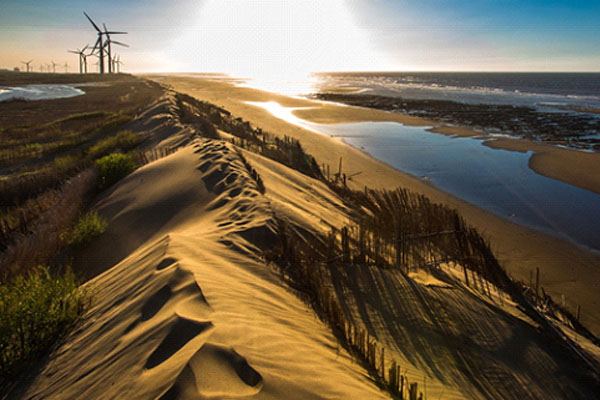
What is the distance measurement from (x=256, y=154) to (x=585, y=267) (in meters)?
8.64

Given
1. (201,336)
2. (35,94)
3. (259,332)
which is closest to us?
(201,336)

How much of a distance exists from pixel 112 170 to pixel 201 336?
25.0ft

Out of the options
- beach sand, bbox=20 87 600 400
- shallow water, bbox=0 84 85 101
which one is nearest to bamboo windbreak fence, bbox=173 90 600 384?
beach sand, bbox=20 87 600 400

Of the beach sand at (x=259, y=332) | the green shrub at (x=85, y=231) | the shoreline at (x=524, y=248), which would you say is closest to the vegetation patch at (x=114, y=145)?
the green shrub at (x=85, y=231)

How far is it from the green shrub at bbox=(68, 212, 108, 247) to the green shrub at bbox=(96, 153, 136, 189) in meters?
2.59

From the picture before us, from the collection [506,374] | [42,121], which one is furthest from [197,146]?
[42,121]

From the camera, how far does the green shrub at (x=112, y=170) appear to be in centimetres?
837

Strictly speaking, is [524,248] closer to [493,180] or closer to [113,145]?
[493,180]

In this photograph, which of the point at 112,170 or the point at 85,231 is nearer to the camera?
the point at 85,231

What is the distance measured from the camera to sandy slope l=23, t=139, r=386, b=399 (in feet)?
6.86

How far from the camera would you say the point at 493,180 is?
38.8ft

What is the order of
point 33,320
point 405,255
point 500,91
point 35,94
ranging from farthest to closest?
point 500,91 < point 35,94 < point 405,255 < point 33,320

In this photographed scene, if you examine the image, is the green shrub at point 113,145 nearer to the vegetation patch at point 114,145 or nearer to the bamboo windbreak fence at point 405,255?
the vegetation patch at point 114,145

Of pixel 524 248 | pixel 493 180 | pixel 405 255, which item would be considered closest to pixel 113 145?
pixel 405 255
